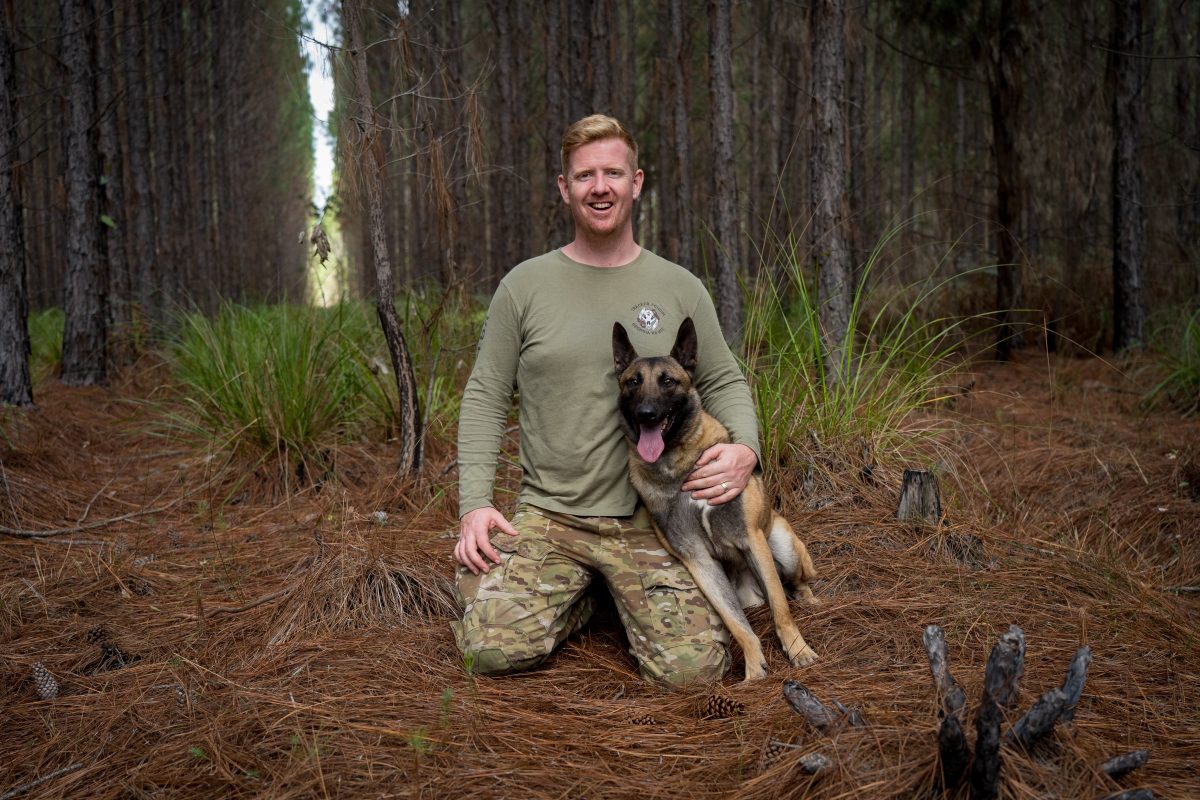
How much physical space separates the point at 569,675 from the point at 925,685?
112 centimetres

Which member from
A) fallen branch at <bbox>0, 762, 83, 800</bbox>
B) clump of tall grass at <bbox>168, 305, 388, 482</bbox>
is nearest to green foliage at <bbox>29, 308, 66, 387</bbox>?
clump of tall grass at <bbox>168, 305, 388, 482</bbox>

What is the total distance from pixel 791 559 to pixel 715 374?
0.74 meters

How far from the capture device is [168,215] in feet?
39.8

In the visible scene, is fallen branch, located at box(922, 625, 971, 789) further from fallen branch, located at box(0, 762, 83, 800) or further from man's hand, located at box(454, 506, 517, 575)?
fallen branch, located at box(0, 762, 83, 800)

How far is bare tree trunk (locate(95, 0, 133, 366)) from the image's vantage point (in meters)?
8.70

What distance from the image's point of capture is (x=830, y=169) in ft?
16.0

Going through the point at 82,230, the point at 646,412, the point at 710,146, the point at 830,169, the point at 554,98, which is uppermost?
the point at 554,98

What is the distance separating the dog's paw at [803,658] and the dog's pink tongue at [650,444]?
79 centimetres

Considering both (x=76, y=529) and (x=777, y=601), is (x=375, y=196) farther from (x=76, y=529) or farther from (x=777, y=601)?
(x=777, y=601)

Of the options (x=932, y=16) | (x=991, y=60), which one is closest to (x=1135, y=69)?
(x=991, y=60)

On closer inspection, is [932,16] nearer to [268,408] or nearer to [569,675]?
[268,408]

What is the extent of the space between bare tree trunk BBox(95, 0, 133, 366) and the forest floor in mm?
4392

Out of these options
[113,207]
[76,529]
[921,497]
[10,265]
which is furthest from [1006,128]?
[113,207]

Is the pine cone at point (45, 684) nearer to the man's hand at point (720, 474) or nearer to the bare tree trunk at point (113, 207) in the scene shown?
the man's hand at point (720, 474)
